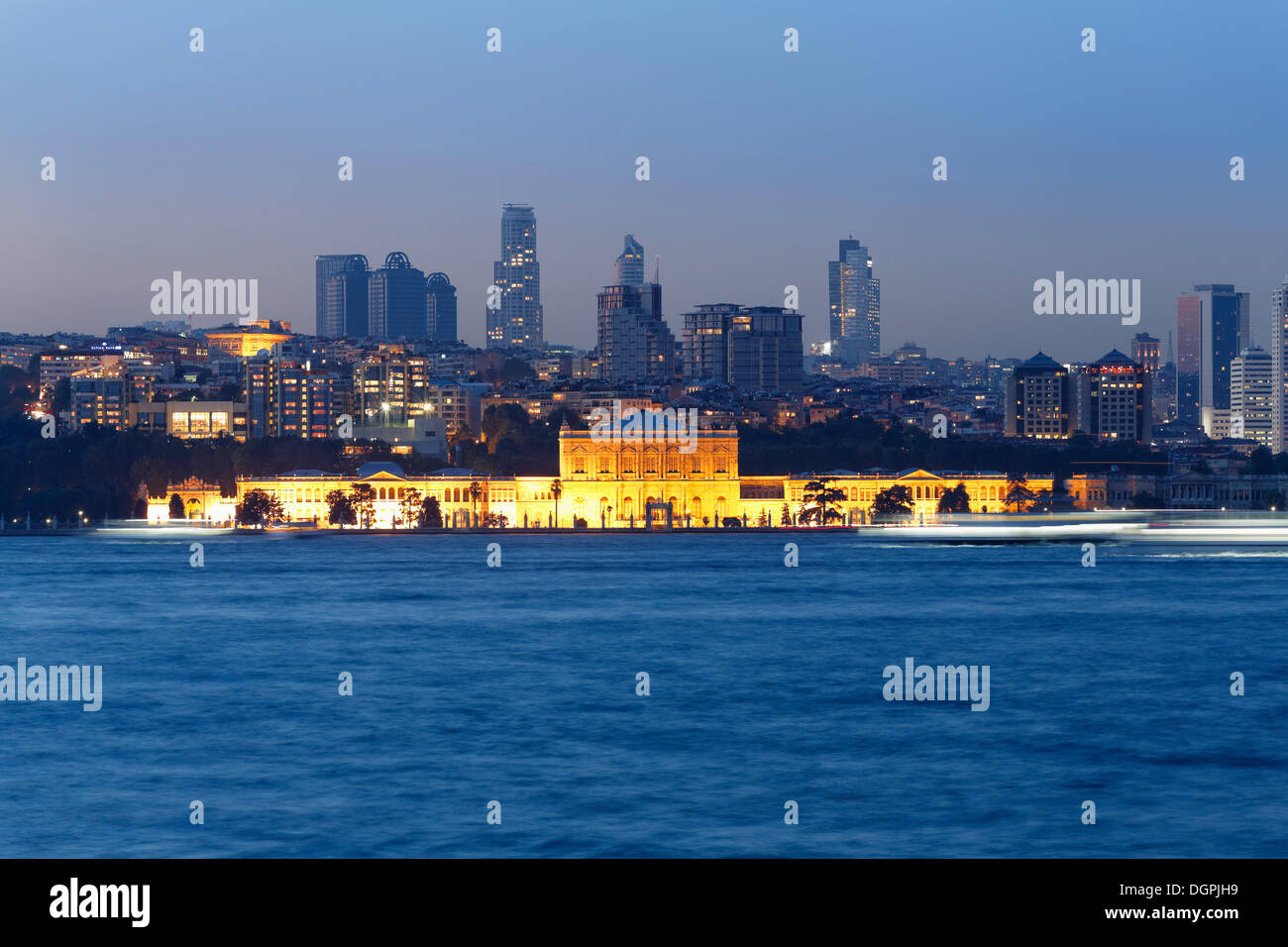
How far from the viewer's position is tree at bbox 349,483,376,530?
96.6 meters

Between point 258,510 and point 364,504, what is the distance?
657 cm

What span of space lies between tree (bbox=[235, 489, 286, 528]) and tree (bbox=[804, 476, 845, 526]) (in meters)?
30.4

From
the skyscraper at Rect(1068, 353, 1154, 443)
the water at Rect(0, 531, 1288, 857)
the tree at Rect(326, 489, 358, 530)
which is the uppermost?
the skyscraper at Rect(1068, 353, 1154, 443)

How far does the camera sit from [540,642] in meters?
31.8

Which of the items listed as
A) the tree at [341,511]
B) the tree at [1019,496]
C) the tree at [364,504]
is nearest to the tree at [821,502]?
the tree at [1019,496]

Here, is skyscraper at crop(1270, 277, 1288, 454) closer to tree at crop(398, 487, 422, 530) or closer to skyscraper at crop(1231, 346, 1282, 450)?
skyscraper at crop(1231, 346, 1282, 450)

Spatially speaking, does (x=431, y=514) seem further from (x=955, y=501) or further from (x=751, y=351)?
(x=751, y=351)

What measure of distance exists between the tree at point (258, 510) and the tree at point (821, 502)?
30.4 metres

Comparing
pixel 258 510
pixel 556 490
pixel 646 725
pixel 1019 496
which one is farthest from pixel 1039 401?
pixel 646 725

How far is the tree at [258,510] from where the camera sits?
305 ft

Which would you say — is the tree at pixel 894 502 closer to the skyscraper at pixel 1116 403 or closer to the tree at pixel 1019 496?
the tree at pixel 1019 496

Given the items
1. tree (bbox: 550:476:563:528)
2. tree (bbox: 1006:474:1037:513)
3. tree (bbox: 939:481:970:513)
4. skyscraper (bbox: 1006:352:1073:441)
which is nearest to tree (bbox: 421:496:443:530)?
tree (bbox: 550:476:563:528)
